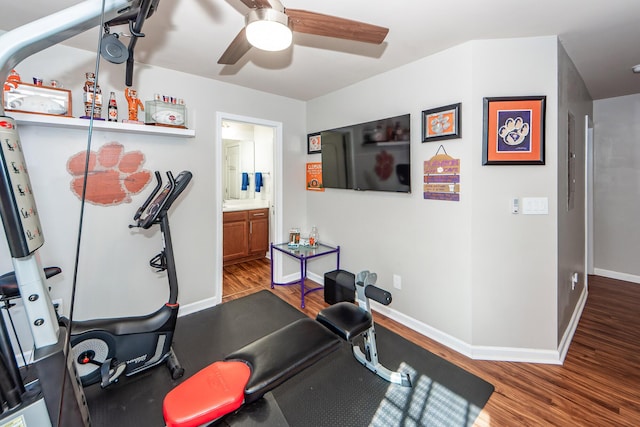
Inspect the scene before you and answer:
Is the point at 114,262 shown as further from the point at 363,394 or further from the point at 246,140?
the point at 246,140

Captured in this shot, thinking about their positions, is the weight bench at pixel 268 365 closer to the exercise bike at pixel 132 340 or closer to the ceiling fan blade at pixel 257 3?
the exercise bike at pixel 132 340

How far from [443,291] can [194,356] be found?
6.91 feet

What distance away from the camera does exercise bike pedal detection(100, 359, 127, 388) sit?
1892 mm

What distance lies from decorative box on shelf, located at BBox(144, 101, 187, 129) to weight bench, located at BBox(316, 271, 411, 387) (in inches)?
83.3

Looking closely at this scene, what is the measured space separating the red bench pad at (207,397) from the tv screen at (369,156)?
78.9 inches

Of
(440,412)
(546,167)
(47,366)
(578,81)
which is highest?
(578,81)

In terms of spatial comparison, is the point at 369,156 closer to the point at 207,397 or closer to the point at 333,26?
the point at 333,26

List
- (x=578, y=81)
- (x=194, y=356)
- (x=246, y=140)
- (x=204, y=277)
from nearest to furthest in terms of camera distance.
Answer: (x=194, y=356) → (x=578, y=81) → (x=204, y=277) → (x=246, y=140)

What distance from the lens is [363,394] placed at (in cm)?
192

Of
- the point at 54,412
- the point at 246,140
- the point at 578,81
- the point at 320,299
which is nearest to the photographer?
Answer: the point at 54,412

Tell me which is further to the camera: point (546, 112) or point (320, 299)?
point (320, 299)

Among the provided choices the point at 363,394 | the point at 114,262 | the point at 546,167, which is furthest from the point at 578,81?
the point at 114,262

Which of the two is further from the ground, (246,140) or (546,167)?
(246,140)

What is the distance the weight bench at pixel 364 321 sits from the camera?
1.88 meters
